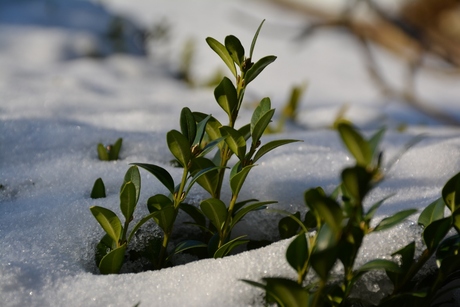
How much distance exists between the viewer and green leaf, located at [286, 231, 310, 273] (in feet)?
2.52

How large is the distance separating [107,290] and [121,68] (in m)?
2.48

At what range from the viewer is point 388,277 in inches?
34.9

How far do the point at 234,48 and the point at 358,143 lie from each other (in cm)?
37

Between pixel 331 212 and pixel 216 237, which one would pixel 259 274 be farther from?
pixel 331 212

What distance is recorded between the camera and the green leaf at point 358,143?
602mm

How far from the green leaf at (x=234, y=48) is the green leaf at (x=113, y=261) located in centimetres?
35

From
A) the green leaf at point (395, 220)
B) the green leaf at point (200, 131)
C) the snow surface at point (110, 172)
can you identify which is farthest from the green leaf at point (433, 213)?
the green leaf at point (200, 131)

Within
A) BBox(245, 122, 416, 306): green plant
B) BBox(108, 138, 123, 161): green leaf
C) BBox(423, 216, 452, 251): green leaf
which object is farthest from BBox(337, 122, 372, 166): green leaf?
BBox(108, 138, 123, 161): green leaf

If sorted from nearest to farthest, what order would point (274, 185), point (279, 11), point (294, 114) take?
point (274, 185) < point (294, 114) < point (279, 11)

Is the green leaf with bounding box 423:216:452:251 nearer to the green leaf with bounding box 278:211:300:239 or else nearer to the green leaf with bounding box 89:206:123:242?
the green leaf with bounding box 278:211:300:239

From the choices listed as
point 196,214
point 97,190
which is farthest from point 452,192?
point 97,190

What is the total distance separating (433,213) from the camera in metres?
0.87

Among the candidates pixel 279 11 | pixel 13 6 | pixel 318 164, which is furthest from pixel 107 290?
pixel 279 11

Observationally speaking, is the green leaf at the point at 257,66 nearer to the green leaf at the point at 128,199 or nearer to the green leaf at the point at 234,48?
the green leaf at the point at 234,48
